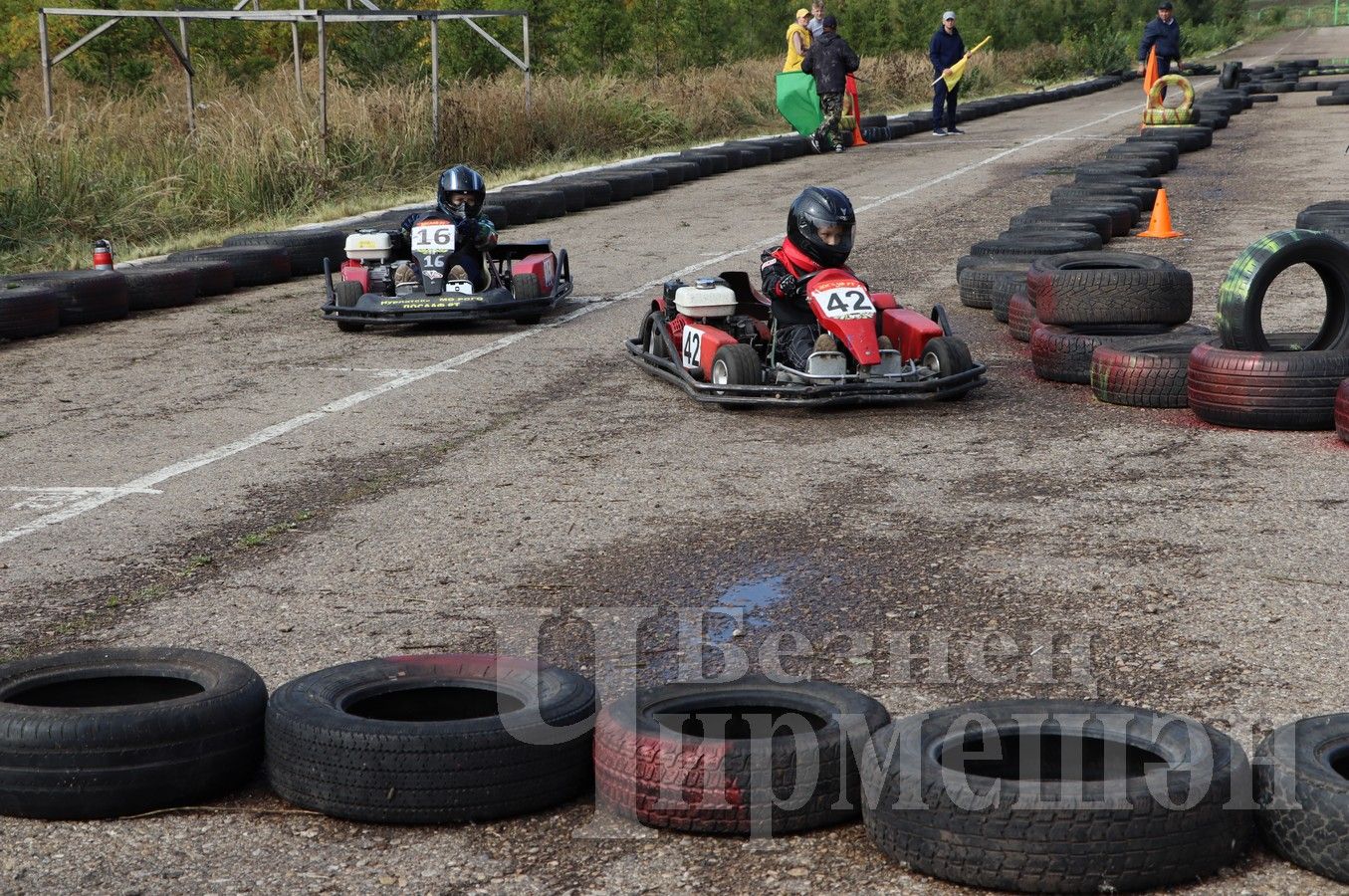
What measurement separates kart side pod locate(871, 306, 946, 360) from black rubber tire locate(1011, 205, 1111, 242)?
5.27 m

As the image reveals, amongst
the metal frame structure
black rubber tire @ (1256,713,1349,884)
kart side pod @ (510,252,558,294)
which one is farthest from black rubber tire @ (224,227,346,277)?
black rubber tire @ (1256,713,1349,884)

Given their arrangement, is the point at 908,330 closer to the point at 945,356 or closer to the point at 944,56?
the point at 945,356

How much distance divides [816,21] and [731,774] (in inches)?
835

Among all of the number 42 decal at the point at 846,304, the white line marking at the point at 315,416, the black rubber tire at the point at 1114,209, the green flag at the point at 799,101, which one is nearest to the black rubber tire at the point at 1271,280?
the number 42 decal at the point at 846,304

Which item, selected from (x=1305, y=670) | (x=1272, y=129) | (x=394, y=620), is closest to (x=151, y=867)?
(x=394, y=620)

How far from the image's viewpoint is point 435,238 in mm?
10781

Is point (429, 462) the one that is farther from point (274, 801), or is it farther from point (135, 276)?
point (135, 276)

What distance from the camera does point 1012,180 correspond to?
1952cm

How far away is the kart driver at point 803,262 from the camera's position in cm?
842

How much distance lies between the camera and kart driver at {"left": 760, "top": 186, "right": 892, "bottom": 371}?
8422 mm

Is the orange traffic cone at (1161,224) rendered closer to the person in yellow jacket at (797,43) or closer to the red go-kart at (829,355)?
the red go-kart at (829,355)

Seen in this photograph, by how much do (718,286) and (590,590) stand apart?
141 inches

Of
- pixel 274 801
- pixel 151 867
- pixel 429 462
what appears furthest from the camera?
pixel 429 462

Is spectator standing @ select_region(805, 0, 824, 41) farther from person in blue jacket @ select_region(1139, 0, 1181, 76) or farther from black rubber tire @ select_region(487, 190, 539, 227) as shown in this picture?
black rubber tire @ select_region(487, 190, 539, 227)
